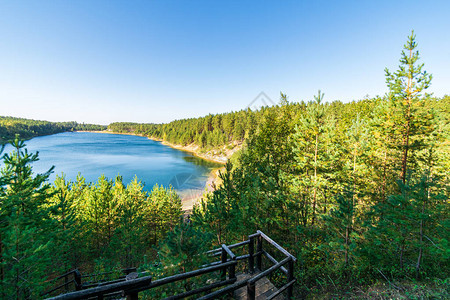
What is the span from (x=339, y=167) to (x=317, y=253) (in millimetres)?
5983

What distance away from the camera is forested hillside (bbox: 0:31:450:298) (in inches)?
214

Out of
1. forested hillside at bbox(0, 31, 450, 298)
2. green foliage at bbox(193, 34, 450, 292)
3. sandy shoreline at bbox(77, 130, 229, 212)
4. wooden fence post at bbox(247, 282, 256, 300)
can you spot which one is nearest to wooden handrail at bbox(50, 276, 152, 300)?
forested hillside at bbox(0, 31, 450, 298)

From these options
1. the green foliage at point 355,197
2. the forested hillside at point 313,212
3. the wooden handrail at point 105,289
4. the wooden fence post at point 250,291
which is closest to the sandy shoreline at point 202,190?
the green foliage at point 355,197

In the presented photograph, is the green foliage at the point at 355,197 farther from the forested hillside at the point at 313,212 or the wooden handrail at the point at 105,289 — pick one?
the wooden handrail at the point at 105,289

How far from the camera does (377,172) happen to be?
11.7 metres

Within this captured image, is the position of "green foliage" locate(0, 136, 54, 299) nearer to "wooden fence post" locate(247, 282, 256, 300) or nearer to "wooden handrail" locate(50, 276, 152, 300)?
"wooden handrail" locate(50, 276, 152, 300)

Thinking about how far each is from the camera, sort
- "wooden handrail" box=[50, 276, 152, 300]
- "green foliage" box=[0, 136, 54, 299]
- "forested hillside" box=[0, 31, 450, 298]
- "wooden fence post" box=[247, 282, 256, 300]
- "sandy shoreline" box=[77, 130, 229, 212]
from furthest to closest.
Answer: "sandy shoreline" box=[77, 130, 229, 212] < "green foliage" box=[0, 136, 54, 299] < "forested hillside" box=[0, 31, 450, 298] < "wooden fence post" box=[247, 282, 256, 300] < "wooden handrail" box=[50, 276, 152, 300]

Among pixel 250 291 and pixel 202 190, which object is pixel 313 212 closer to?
pixel 250 291

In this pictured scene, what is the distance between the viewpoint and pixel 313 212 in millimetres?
10523

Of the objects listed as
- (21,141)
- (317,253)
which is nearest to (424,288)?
(317,253)

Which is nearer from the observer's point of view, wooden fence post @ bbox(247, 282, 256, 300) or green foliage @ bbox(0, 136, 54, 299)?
wooden fence post @ bbox(247, 282, 256, 300)

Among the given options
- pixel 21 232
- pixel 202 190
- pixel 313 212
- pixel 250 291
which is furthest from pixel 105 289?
pixel 202 190

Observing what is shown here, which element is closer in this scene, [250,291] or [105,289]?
[105,289]

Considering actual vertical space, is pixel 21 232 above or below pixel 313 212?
above
